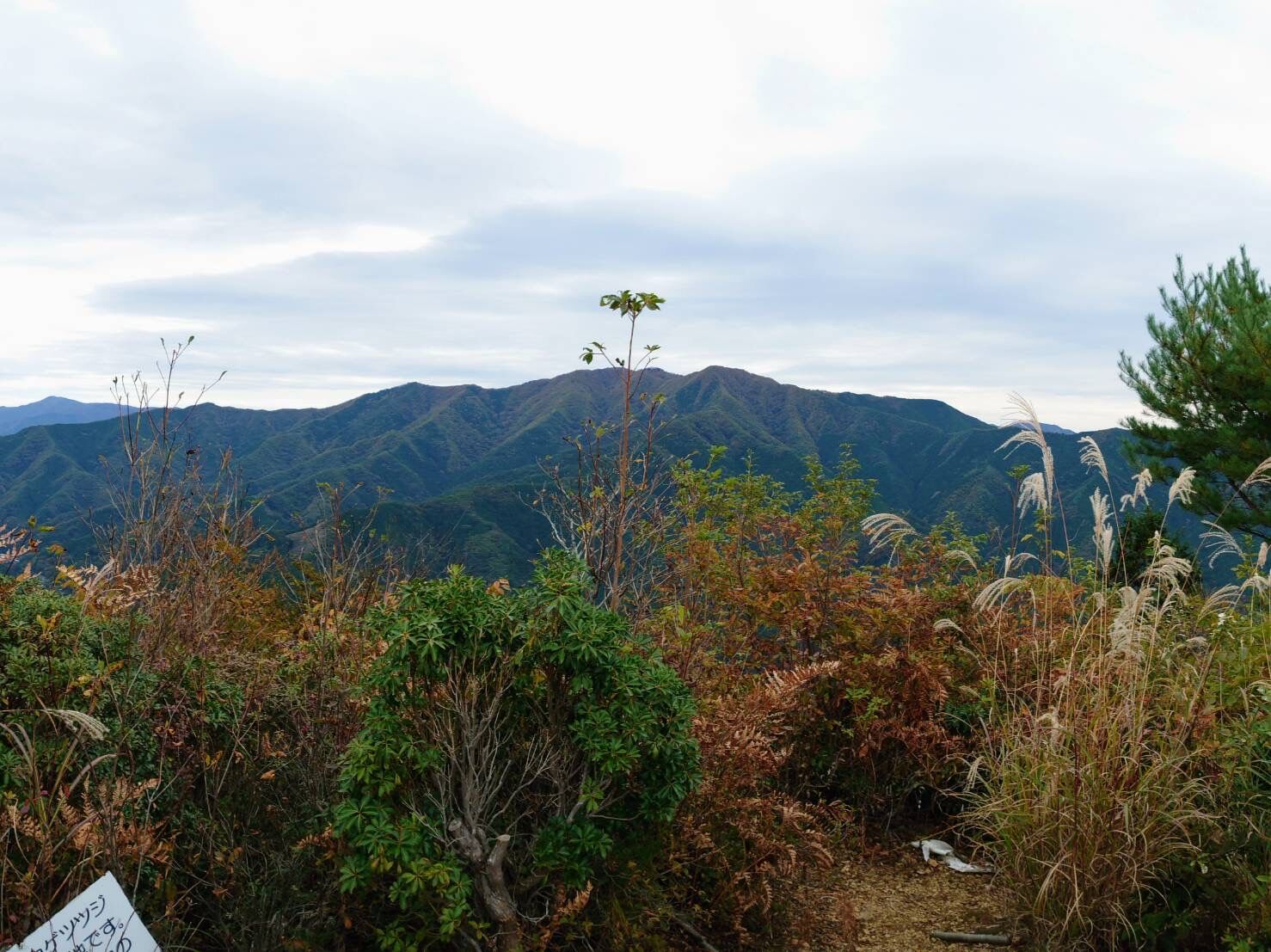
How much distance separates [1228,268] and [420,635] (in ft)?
53.5

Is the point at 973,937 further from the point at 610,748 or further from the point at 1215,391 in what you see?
the point at 1215,391

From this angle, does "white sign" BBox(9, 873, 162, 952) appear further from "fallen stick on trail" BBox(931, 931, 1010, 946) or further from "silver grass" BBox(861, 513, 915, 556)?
"silver grass" BBox(861, 513, 915, 556)

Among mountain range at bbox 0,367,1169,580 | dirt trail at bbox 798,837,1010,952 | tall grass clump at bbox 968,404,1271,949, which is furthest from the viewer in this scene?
mountain range at bbox 0,367,1169,580

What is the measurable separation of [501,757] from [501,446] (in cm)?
14591

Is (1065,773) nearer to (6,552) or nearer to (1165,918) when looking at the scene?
(1165,918)

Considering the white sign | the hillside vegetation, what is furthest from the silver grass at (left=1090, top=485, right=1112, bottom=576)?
the white sign

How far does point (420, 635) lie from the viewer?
2.93 metres

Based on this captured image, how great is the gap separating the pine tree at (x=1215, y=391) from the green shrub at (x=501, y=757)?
1190 cm

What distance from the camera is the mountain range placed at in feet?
264

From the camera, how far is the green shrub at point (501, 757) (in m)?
2.88

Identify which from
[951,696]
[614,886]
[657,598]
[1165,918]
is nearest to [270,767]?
[614,886]

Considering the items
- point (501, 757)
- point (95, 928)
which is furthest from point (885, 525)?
point (95, 928)

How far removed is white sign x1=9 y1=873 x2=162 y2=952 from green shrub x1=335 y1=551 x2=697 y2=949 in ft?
2.06

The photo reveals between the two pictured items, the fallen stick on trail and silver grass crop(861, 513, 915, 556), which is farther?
silver grass crop(861, 513, 915, 556)
